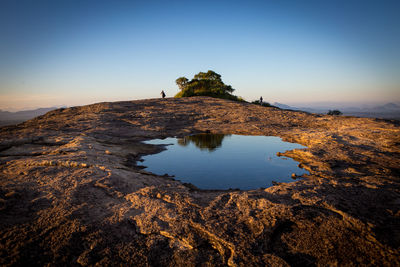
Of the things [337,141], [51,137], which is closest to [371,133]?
[337,141]

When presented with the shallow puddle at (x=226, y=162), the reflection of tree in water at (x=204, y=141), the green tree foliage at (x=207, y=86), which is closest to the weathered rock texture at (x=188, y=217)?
the shallow puddle at (x=226, y=162)

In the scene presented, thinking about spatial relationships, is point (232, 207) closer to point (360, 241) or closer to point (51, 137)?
point (360, 241)

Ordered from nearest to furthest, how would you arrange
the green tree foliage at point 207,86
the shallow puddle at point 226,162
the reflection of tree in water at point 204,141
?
1. the shallow puddle at point 226,162
2. the reflection of tree in water at point 204,141
3. the green tree foliage at point 207,86

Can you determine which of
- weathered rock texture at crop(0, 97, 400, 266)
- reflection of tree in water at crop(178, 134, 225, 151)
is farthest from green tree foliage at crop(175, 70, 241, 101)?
weathered rock texture at crop(0, 97, 400, 266)

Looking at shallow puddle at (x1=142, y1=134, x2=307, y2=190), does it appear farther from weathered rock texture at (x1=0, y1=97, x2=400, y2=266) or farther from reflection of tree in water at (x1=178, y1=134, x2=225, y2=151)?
weathered rock texture at (x1=0, y1=97, x2=400, y2=266)

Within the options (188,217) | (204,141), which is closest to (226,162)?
(204,141)

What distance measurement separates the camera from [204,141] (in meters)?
13.3

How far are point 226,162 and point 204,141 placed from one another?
444 cm

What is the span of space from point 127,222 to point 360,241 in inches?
180

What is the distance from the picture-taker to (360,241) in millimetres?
3381

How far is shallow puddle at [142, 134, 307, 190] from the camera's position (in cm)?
703

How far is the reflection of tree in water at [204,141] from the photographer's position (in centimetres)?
1205

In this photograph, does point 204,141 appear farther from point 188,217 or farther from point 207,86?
point 207,86

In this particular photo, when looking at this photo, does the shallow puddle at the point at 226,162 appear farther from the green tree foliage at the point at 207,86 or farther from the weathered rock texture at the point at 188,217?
the green tree foliage at the point at 207,86
